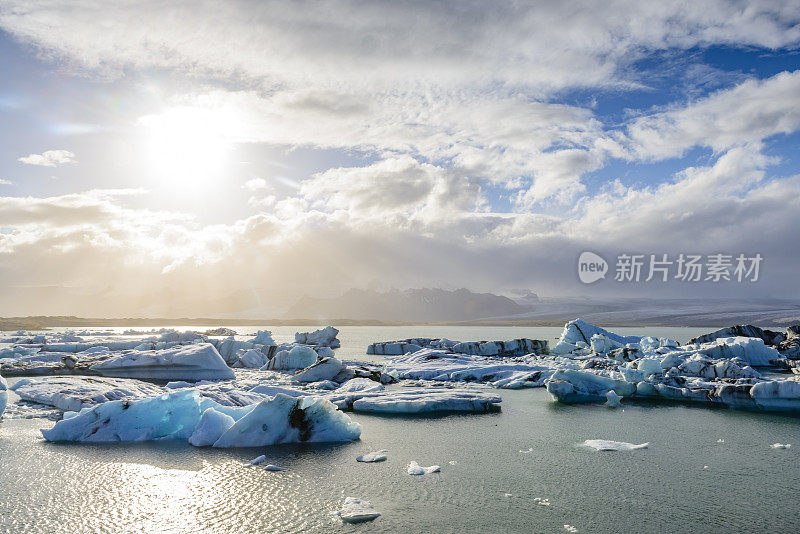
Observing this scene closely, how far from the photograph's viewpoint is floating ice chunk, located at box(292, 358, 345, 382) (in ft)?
71.2

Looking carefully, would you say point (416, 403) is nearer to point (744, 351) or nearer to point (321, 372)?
point (321, 372)

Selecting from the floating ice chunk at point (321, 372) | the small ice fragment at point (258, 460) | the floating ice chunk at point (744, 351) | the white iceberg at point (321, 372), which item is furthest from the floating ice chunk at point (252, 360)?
the floating ice chunk at point (744, 351)

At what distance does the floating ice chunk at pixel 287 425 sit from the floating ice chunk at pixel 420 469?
2.62 metres

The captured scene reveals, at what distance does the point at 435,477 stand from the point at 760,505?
479cm

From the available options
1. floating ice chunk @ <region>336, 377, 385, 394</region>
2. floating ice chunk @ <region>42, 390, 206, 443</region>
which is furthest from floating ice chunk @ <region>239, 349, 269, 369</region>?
floating ice chunk @ <region>42, 390, 206, 443</region>

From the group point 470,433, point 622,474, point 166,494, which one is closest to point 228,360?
point 470,433

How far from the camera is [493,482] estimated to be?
8.50 m

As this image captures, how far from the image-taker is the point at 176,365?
73.7 feet

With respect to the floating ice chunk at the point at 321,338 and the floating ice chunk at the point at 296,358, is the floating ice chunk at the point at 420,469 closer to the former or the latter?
the floating ice chunk at the point at 296,358

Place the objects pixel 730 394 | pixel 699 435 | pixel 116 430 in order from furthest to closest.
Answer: pixel 730 394, pixel 699 435, pixel 116 430

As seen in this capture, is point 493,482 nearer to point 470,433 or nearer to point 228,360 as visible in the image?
point 470,433

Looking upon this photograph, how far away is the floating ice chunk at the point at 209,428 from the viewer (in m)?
11.0

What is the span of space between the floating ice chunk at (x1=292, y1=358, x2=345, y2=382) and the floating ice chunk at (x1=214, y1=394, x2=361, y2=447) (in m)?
10.4

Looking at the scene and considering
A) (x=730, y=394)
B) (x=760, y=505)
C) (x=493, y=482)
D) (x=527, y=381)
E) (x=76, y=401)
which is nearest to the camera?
(x=760, y=505)
